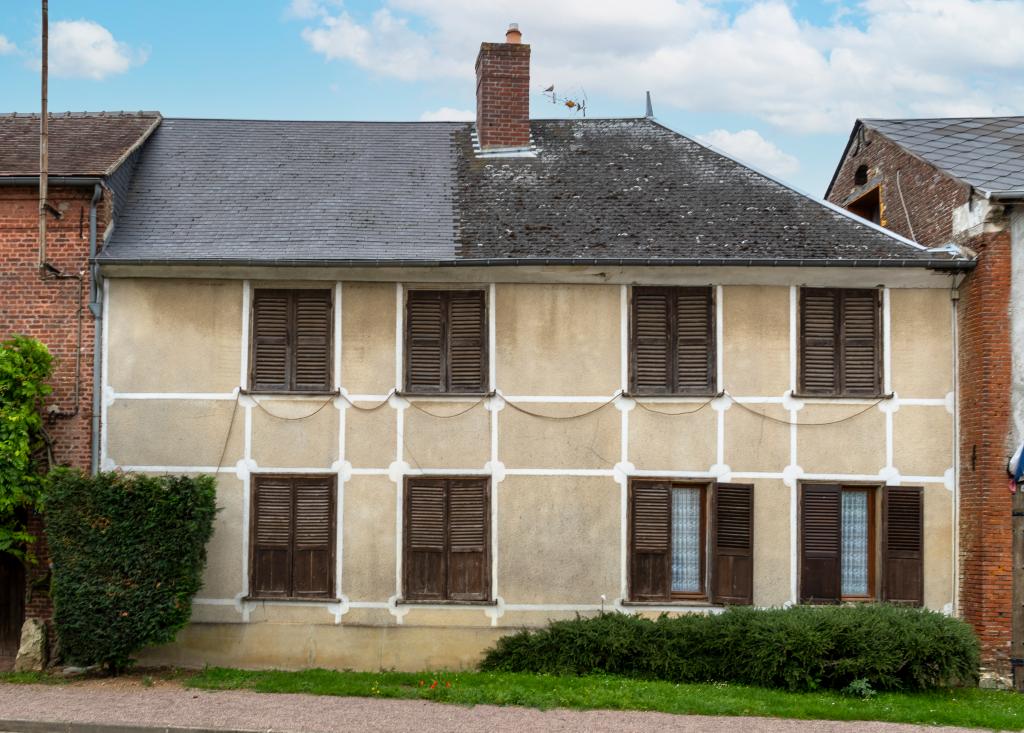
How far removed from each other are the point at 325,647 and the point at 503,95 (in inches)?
354

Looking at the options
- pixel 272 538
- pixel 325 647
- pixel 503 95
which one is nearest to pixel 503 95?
pixel 503 95

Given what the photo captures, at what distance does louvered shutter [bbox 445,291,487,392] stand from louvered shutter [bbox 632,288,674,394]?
205 cm

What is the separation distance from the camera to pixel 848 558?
14.2 meters

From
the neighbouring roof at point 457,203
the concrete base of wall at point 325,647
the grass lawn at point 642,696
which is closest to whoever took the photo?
the grass lawn at point 642,696

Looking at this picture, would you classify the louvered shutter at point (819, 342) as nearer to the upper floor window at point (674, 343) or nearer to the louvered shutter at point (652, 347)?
the upper floor window at point (674, 343)

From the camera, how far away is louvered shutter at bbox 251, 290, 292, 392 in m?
14.2

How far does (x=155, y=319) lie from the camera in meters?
14.2

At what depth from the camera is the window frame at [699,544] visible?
14039 mm

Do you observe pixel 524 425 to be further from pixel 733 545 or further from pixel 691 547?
pixel 733 545

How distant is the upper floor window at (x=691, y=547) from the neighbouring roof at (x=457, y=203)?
3145 mm

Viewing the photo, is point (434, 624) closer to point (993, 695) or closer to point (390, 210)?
point (390, 210)

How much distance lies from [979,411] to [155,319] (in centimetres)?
1091

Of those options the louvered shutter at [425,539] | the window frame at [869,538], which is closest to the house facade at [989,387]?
the window frame at [869,538]

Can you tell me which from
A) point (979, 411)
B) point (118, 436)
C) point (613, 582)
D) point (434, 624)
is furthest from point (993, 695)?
point (118, 436)
